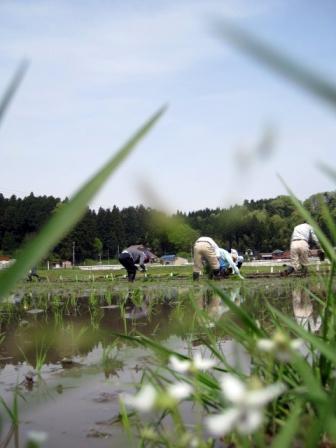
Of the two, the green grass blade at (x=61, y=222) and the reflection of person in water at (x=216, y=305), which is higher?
the green grass blade at (x=61, y=222)

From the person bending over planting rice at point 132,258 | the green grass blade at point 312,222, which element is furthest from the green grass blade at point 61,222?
the person bending over planting rice at point 132,258

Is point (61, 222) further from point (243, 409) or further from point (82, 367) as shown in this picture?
point (82, 367)

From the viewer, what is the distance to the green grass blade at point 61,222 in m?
0.56

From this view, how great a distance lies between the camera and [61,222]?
0.56m

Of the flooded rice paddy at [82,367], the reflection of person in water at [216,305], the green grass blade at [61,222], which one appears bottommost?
the flooded rice paddy at [82,367]

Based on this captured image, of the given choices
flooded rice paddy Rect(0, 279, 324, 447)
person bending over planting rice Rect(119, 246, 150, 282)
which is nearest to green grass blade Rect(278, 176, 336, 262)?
flooded rice paddy Rect(0, 279, 324, 447)

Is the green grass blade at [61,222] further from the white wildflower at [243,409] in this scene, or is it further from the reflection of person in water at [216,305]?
the reflection of person in water at [216,305]

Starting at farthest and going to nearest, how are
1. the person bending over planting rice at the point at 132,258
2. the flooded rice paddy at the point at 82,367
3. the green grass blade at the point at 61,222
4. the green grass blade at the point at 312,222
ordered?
the person bending over planting rice at the point at 132,258 < the flooded rice paddy at the point at 82,367 < the green grass blade at the point at 312,222 < the green grass blade at the point at 61,222

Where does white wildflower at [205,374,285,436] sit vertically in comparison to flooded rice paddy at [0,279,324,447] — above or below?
above

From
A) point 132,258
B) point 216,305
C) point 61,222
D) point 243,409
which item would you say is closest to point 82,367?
point 61,222

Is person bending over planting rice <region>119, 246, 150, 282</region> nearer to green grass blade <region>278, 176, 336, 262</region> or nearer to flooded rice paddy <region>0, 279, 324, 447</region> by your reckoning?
flooded rice paddy <region>0, 279, 324, 447</region>

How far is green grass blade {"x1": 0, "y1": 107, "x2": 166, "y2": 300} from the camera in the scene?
560mm

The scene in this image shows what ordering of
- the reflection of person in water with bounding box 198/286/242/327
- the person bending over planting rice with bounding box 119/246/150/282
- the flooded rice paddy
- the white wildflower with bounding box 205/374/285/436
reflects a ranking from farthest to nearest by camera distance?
1. the person bending over planting rice with bounding box 119/246/150/282
2. the reflection of person in water with bounding box 198/286/242/327
3. the flooded rice paddy
4. the white wildflower with bounding box 205/374/285/436

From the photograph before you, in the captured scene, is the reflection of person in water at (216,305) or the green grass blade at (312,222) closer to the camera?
the green grass blade at (312,222)
